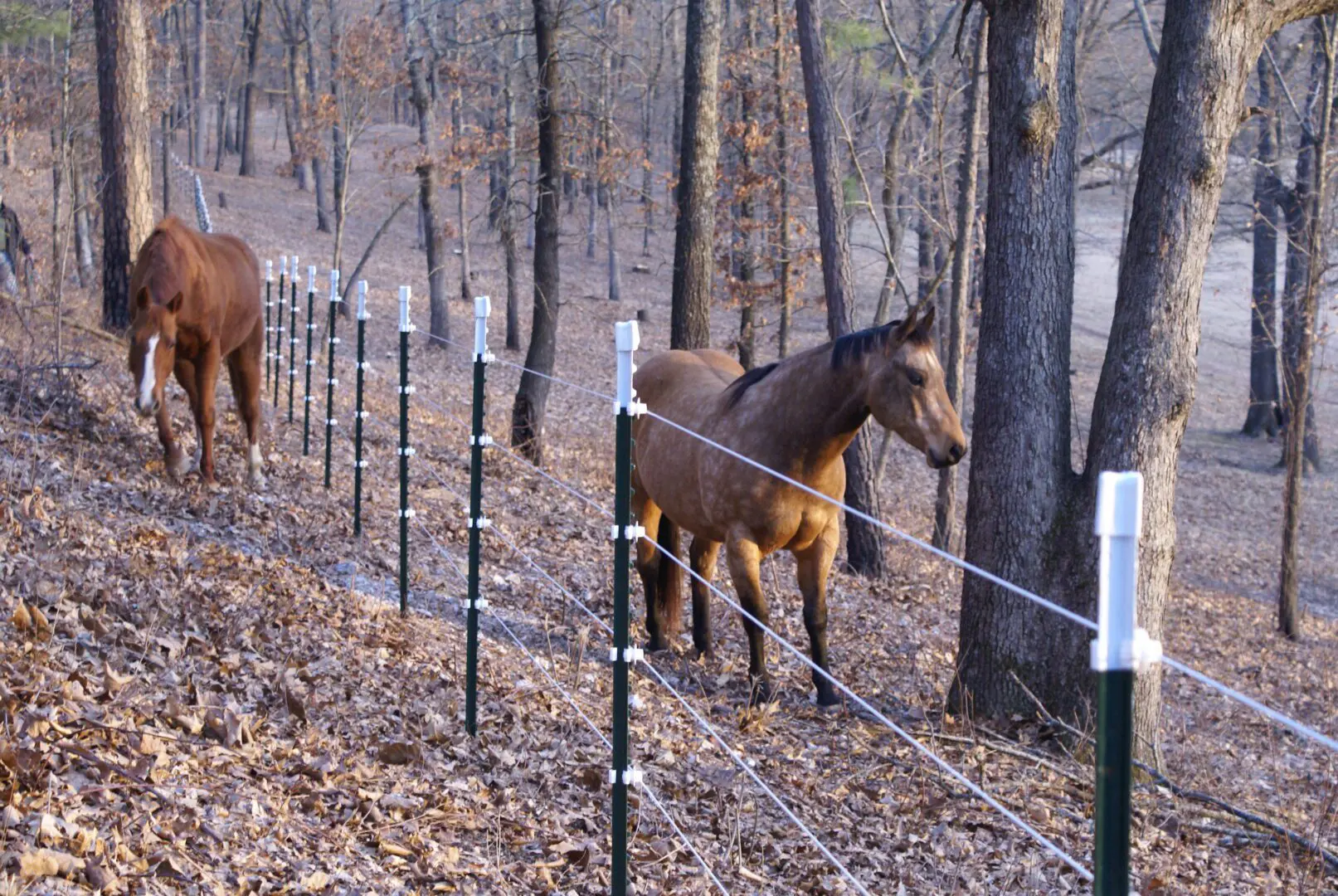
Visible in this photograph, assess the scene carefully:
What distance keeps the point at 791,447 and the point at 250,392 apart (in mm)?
5576

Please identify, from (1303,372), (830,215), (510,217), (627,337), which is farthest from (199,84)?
(627,337)

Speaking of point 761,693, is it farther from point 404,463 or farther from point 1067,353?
point 1067,353

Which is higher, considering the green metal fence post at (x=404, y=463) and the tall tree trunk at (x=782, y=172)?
the tall tree trunk at (x=782, y=172)

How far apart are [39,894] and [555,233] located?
1173cm

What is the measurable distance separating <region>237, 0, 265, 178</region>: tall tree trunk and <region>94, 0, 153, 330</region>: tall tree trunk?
2781 centimetres

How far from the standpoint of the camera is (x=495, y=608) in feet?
27.2

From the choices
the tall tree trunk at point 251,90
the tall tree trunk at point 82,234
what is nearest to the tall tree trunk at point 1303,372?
the tall tree trunk at point 82,234

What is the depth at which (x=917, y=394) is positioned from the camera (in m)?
6.18

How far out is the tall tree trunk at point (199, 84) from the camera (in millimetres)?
38531

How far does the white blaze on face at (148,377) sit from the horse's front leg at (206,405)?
35.2 inches

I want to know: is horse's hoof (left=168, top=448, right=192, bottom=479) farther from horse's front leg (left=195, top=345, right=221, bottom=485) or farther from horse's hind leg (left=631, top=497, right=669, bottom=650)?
horse's hind leg (left=631, top=497, right=669, bottom=650)

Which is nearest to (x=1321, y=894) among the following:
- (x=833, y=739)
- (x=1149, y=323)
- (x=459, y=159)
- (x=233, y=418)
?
(x=833, y=739)

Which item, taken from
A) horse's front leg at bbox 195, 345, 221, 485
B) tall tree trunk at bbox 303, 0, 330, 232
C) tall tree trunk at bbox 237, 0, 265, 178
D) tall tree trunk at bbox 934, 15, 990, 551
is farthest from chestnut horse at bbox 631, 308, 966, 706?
tall tree trunk at bbox 237, 0, 265, 178

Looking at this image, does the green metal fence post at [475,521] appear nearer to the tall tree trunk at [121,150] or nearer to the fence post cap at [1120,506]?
the fence post cap at [1120,506]
